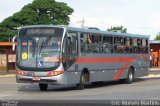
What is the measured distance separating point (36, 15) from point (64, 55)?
7467 centimetres

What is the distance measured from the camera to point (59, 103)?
6.19 m

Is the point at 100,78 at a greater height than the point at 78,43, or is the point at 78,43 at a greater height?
the point at 78,43

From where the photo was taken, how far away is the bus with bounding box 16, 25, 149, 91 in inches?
826

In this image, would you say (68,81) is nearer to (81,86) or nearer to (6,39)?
(81,86)

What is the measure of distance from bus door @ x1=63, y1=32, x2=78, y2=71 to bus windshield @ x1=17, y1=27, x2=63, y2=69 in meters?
0.37

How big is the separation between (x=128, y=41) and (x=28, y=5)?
232ft

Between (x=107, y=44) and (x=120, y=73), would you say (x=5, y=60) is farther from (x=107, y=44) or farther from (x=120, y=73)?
(x=107, y=44)

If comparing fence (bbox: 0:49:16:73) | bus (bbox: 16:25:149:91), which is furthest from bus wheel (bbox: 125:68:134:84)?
fence (bbox: 0:49:16:73)

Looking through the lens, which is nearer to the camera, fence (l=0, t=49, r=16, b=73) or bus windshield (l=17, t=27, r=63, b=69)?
bus windshield (l=17, t=27, r=63, b=69)

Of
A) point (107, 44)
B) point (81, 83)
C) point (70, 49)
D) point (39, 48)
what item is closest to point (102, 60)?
point (107, 44)

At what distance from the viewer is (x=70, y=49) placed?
2180 cm

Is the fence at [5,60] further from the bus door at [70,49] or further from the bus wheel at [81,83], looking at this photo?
the bus door at [70,49]

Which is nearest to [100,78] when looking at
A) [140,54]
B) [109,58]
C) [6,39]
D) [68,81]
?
[109,58]

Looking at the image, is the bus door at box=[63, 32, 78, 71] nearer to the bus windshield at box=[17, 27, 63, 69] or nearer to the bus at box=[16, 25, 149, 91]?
the bus at box=[16, 25, 149, 91]
